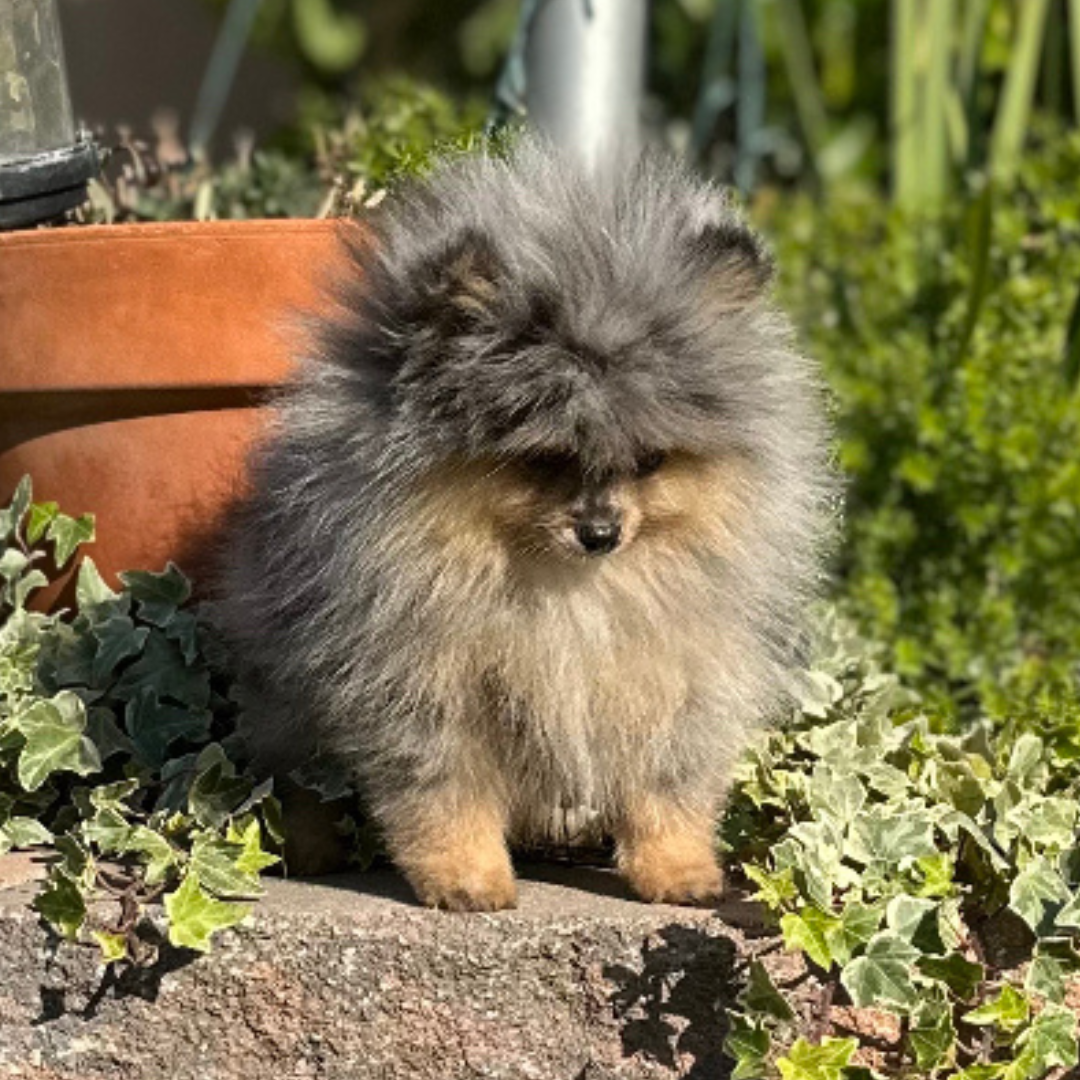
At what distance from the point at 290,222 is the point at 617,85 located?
113 centimetres

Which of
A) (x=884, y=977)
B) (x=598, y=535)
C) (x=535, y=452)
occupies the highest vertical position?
(x=535, y=452)

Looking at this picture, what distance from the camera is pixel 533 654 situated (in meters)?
3.26

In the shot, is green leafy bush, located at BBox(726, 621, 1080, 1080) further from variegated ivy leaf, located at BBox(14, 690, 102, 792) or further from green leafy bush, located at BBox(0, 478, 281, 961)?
variegated ivy leaf, located at BBox(14, 690, 102, 792)

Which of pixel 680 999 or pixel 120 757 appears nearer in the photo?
pixel 680 999

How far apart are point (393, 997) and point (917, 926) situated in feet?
2.50

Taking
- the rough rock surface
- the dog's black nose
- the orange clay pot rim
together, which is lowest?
the rough rock surface

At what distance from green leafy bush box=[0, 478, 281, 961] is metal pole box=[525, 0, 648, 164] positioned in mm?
1466

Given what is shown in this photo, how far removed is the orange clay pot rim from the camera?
396 centimetres

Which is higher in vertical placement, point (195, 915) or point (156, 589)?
point (156, 589)

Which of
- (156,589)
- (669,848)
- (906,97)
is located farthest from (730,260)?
(906,97)

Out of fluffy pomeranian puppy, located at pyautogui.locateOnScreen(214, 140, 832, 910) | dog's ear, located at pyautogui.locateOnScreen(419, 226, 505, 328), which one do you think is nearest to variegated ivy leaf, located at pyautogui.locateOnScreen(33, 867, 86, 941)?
fluffy pomeranian puppy, located at pyautogui.locateOnScreen(214, 140, 832, 910)

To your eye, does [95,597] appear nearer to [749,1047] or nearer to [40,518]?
[40,518]

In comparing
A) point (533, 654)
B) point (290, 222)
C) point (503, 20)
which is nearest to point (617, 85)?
point (290, 222)

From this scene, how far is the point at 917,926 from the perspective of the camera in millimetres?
3080
